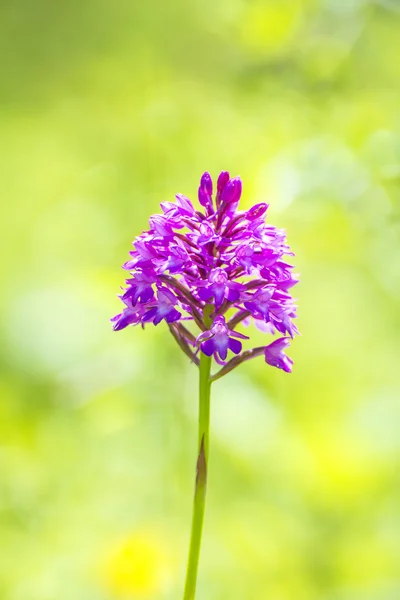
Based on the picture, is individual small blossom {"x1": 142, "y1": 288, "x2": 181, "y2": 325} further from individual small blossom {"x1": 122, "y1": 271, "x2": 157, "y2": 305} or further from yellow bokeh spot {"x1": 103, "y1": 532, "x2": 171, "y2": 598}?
yellow bokeh spot {"x1": 103, "y1": 532, "x2": 171, "y2": 598}

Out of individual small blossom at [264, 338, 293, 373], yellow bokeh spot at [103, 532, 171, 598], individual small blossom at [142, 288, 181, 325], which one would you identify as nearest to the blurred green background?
yellow bokeh spot at [103, 532, 171, 598]

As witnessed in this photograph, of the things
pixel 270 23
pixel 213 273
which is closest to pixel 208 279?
pixel 213 273

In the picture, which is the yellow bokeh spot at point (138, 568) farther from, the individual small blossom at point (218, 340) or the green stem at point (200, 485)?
the individual small blossom at point (218, 340)

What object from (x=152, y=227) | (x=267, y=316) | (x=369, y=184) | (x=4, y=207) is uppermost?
(x=4, y=207)

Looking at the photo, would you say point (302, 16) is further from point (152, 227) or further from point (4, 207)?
point (4, 207)

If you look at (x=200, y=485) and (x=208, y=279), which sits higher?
(x=208, y=279)

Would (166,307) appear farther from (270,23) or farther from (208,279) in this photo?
(270,23)

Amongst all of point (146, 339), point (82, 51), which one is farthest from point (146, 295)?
point (82, 51)
